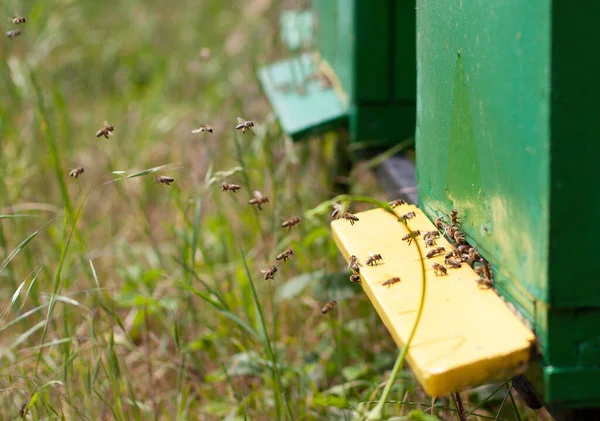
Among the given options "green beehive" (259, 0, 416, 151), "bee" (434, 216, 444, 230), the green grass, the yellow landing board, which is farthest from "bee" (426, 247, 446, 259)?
"green beehive" (259, 0, 416, 151)

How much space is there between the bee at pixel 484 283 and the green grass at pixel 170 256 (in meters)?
0.30

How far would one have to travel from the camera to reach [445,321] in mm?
1350

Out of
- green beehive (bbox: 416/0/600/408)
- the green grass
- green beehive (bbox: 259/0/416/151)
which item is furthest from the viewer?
green beehive (bbox: 259/0/416/151)

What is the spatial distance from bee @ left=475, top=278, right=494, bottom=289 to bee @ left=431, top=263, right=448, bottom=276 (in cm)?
8

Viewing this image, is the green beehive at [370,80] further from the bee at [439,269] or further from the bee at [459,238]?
the bee at [439,269]

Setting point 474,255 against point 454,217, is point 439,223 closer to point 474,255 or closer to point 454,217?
point 454,217

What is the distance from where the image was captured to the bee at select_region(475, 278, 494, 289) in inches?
56.4

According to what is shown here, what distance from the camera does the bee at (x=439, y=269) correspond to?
1508mm

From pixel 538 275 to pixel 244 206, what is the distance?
8.82ft

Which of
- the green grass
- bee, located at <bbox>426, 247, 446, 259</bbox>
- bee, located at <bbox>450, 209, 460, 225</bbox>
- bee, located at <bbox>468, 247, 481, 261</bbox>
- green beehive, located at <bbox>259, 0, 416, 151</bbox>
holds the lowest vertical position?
the green grass

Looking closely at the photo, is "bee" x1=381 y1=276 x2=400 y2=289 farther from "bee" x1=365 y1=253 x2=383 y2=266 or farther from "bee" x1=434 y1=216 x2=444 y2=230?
"bee" x1=434 y1=216 x2=444 y2=230

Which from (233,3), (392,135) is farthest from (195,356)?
(233,3)

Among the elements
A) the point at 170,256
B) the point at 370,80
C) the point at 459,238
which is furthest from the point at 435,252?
the point at 170,256

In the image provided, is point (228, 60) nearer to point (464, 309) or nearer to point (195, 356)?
point (195, 356)
